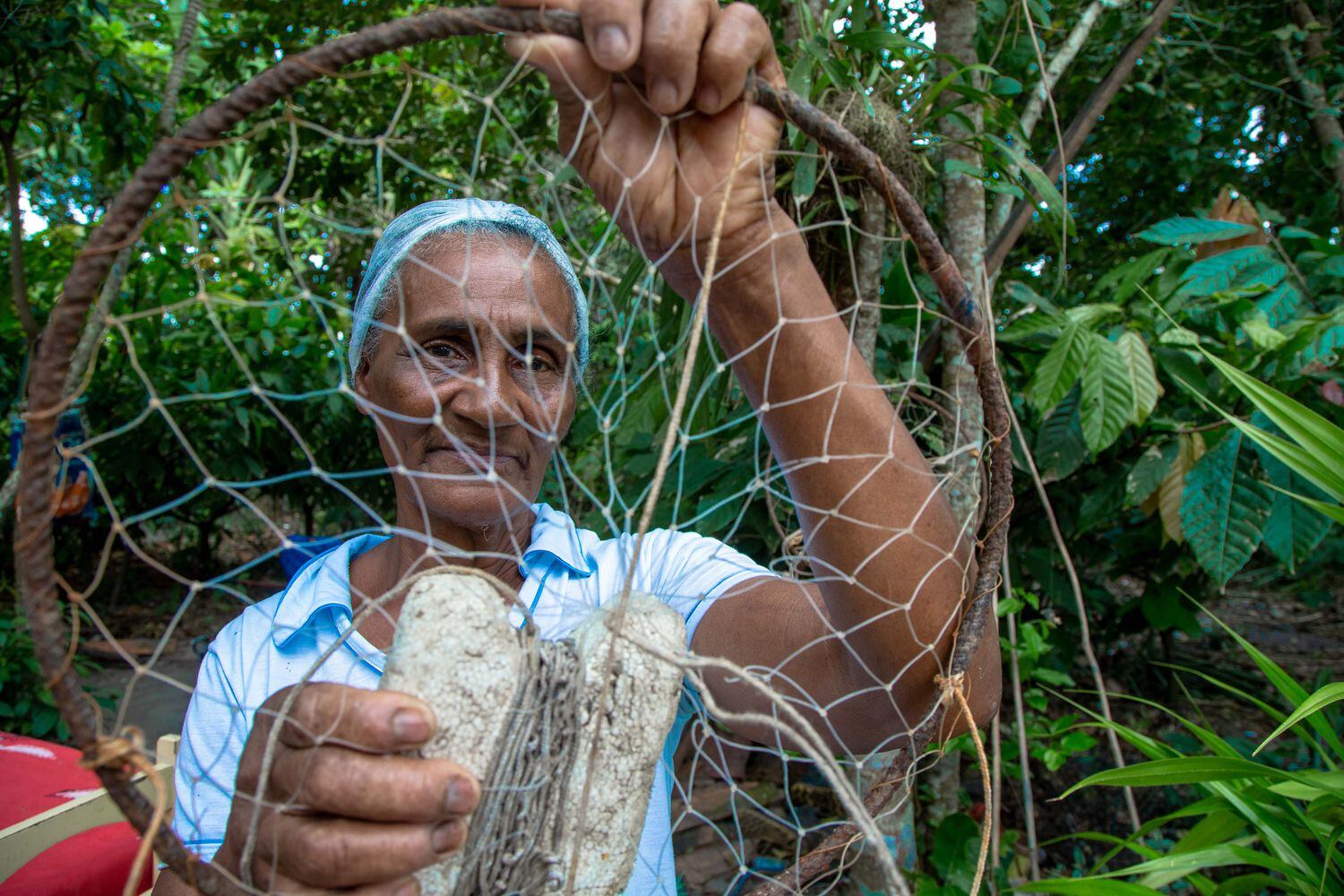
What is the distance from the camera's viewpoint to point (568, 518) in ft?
3.73

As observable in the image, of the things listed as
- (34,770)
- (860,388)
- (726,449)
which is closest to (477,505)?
(860,388)

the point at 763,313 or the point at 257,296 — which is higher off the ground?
the point at 257,296

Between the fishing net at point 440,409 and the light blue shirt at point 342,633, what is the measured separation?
0.17ft

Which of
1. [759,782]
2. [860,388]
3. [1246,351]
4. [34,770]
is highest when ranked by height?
[1246,351]

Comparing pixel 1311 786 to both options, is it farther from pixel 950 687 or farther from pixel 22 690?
pixel 22 690

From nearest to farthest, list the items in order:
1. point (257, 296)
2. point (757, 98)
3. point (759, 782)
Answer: point (757, 98) → point (759, 782) → point (257, 296)

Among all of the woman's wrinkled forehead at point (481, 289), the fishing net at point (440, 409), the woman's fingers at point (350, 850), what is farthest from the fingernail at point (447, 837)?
the woman's wrinkled forehead at point (481, 289)

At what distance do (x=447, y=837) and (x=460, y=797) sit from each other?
33 mm

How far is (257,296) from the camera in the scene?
3436mm

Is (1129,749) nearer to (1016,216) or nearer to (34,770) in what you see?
(1016,216)

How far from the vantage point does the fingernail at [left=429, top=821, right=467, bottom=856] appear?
584 mm

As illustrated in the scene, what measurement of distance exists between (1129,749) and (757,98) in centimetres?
291

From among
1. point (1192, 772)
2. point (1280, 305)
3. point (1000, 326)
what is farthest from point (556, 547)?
point (1280, 305)

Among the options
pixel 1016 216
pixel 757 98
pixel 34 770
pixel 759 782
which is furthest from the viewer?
pixel 759 782
